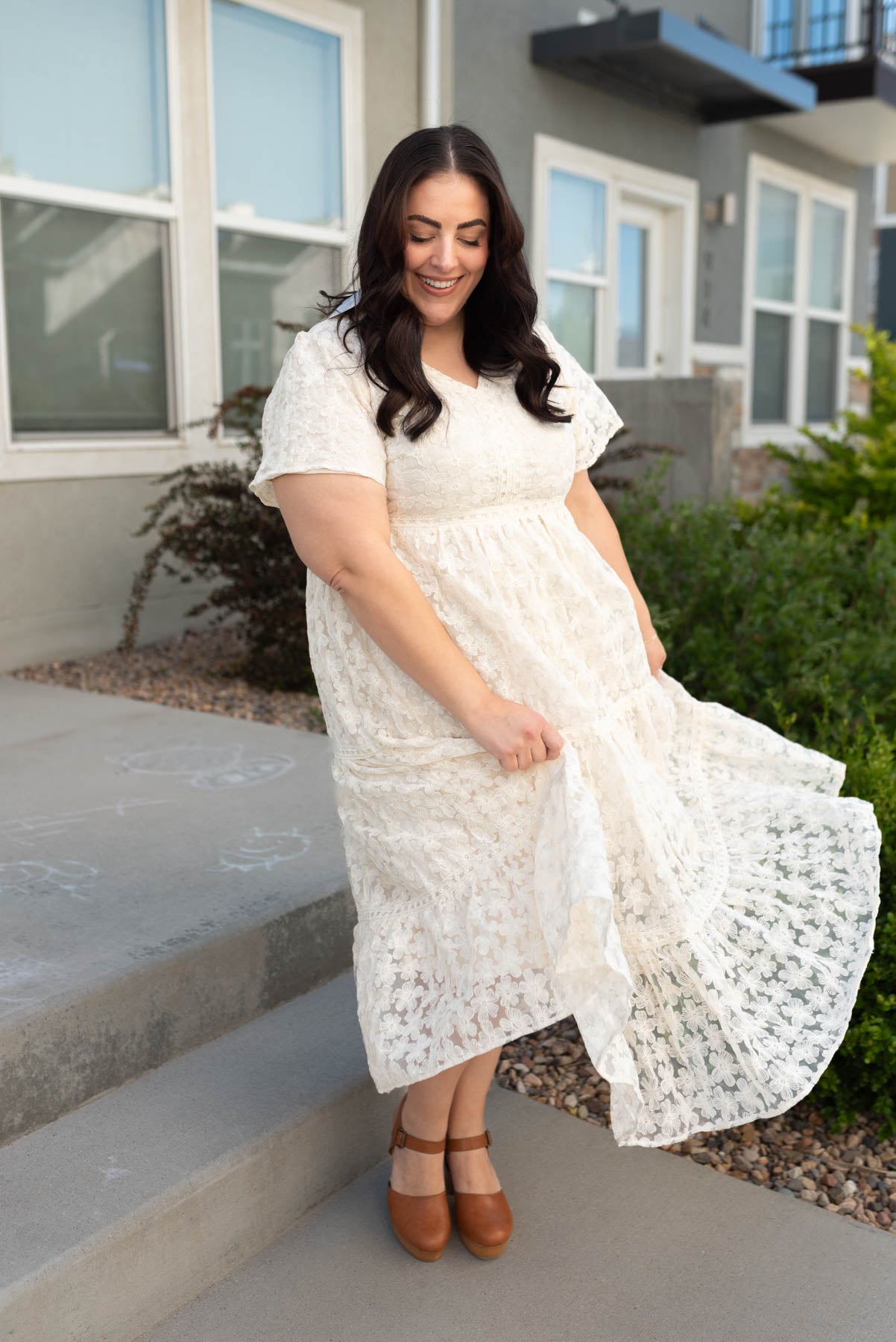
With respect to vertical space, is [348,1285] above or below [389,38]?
below

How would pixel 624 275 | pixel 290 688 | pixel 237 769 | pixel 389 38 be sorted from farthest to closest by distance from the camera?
1. pixel 624 275
2. pixel 389 38
3. pixel 290 688
4. pixel 237 769

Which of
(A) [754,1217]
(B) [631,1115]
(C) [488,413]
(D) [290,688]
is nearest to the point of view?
(B) [631,1115]

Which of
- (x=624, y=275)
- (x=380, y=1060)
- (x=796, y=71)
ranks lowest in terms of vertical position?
(x=380, y=1060)

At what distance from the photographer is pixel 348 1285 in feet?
6.00

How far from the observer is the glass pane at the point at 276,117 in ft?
17.8

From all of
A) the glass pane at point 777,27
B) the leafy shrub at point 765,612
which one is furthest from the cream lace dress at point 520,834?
the glass pane at point 777,27

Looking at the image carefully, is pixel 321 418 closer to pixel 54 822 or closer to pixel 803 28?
pixel 54 822

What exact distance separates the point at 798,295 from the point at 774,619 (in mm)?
7621

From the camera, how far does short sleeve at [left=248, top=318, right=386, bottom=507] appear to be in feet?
5.37

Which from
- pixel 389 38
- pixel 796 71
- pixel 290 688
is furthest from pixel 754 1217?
pixel 796 71

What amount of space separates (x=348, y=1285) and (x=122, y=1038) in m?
0.56

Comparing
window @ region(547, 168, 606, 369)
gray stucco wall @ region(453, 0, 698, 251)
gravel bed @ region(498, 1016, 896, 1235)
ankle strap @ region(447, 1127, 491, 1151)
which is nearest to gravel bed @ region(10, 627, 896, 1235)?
gravel bed @ region(498, 1016, 896, 1235)

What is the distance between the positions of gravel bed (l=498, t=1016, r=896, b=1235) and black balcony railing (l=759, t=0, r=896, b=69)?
8.64 meters

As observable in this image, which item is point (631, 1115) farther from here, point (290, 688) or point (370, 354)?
point (290, 688)
